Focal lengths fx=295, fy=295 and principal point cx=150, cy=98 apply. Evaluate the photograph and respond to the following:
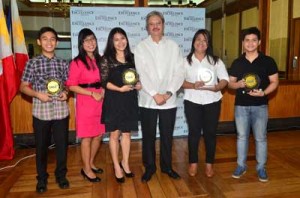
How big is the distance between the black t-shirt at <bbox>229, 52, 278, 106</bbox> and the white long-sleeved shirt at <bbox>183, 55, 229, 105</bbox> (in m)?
0.15

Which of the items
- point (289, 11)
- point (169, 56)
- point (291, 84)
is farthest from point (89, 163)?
point (289, 11)

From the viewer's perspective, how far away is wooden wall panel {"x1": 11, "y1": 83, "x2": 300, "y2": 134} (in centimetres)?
395

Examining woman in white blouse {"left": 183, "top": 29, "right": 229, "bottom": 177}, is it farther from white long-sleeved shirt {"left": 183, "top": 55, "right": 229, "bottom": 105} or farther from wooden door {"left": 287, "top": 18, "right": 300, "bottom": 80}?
wooden door {"left": 287, "top": 18, "right": 300, "bottom": 80}

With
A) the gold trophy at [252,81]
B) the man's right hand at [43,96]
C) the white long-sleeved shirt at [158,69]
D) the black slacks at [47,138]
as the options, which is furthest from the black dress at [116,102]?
the gold trophy at [252,81]

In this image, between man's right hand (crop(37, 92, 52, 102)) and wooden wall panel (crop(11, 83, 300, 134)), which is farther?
wooden wall panel (crop(11, 83, 300, 134))

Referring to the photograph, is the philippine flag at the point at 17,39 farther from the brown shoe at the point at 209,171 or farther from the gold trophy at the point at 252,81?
the gold trophy at the point at 252,81

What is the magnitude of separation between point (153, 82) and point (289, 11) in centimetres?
374

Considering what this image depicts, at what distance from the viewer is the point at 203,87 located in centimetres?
264

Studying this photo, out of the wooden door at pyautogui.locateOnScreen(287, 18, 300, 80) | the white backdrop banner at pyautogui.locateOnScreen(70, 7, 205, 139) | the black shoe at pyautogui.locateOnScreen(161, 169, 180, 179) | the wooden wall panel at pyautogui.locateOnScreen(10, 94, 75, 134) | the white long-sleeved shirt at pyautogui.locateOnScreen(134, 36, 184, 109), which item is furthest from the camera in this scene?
the wooden door at pyautogui.locateOnScreen(287, 18, 300, 80)

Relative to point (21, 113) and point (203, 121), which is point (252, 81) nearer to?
point (203, 121)

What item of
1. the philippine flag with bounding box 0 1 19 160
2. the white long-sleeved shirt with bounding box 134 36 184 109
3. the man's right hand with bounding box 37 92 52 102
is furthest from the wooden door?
the philippine flag with bounding box 0 1 19 160

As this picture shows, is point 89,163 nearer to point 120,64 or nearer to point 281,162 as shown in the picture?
point 120,64

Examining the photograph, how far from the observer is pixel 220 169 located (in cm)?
306

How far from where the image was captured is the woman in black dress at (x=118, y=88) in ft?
8.32
